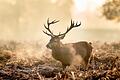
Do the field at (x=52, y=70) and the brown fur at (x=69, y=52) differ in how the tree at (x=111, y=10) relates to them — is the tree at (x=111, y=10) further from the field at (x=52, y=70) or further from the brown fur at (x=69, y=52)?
the brown fur at (x=69, y=52)

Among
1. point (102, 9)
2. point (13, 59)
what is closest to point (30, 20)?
point (102, 9)

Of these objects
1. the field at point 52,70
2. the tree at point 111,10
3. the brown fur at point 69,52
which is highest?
the tree at point 111,10

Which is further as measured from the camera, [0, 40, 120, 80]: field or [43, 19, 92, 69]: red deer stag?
[43, 19, 92, 69]: red deer stag

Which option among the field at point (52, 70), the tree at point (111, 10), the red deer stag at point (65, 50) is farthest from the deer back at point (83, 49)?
the tree at point (111, 10)

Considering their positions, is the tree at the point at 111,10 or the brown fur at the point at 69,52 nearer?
the brown fur at the point at 69,52

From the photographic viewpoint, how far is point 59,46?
1290 centimetres

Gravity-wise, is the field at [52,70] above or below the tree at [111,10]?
below

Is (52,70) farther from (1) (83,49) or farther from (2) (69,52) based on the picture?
(1) (83,49)

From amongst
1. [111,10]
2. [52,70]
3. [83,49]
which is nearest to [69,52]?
[83,49]

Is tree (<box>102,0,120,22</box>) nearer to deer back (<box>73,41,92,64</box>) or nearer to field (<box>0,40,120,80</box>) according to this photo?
field (<box>0,40,120,80</box>)

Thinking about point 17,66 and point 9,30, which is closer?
point 17,66

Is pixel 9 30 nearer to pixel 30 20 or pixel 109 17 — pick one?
pixel 30 20

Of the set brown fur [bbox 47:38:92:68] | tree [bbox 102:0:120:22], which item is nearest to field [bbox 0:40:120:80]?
brown fur [bbox 47:38:92:68]

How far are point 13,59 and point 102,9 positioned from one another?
20.7 m
